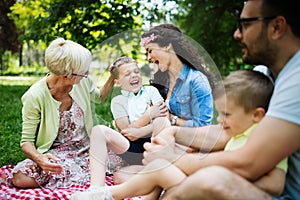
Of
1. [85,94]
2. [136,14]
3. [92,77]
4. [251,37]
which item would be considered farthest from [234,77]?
[136,14]

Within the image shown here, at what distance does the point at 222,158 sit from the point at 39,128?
1.60 metres

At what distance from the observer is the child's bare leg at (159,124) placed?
250 cm

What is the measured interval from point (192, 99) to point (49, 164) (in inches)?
44.1

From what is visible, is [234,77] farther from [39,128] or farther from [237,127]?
[39,128]

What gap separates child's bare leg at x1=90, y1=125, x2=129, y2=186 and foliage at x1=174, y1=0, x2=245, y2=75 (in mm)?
6713

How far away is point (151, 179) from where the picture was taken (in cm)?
235

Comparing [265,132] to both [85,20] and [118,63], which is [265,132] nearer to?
[118,63]

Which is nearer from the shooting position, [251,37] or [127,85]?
[251,37]

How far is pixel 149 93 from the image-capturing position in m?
2.55

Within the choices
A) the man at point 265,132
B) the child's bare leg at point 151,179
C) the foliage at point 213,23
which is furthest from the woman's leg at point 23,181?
the foliage at point 213,23

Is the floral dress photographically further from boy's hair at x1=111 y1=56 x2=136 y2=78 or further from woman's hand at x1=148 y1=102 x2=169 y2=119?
woman's hand at x1=148 y1=102 x2=169 y2=119

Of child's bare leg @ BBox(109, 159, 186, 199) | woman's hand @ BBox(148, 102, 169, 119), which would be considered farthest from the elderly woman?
child's bare leg @ BBox(109, 159, 186, 199)

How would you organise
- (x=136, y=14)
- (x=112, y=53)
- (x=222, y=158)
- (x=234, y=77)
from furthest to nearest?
(x=136, y=14) < (x=112, y=53) < (x=234, y=77) < (x=222, y=158)

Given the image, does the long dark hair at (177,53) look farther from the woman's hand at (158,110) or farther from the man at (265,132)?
the man at (265,132)
